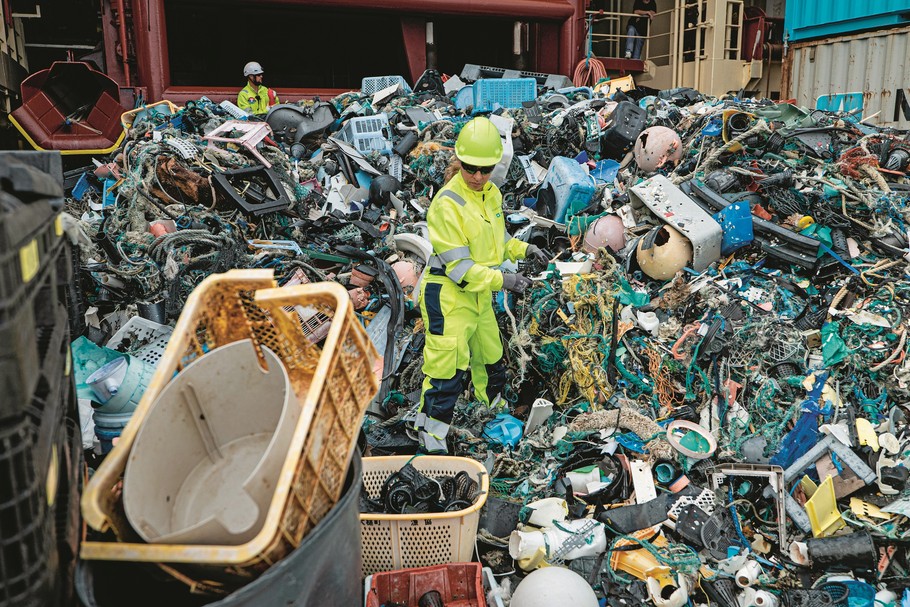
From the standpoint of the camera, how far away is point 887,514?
10.6 ft

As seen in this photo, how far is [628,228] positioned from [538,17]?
668 cm

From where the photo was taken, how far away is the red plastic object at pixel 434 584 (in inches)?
106

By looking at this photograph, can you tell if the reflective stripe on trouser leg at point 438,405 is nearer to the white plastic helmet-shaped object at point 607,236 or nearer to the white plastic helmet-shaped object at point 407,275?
the white plastic helmet-shaped object at point 407,275

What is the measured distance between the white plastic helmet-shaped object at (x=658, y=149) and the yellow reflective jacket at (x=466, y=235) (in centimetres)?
273

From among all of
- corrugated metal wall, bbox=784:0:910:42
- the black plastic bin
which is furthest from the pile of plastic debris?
corrugated metal wall, bbox=784:0:910:42

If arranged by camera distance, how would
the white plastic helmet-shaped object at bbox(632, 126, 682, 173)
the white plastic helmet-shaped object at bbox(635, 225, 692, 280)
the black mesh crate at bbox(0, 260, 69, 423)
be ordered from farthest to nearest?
the white plastic helmet-shaped object at bbox(632, 126, 682, 173) → the white plastic helmet-shaped object at bbox(635, 225, 692, 280) → the black mesh crate at bbox(0, 260, 69, 423)

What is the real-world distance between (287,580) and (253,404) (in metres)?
0.64

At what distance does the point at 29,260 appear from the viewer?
1318 millimetres

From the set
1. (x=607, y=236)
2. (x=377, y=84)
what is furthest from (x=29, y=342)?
(x=377, y=84)

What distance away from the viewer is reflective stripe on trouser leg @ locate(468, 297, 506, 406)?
395cm

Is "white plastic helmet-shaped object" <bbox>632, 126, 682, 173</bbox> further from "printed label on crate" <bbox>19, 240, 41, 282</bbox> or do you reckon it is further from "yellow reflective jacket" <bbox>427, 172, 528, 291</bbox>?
"printed label on crate" <bbox>19, 240, 41, 282</bbox>

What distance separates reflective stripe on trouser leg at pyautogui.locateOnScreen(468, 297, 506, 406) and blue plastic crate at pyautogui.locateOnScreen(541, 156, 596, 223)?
1766 mm

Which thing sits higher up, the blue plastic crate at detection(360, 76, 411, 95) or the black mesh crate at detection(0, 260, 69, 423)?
the blue plastic crate at detection(360, 76, 411, 95)

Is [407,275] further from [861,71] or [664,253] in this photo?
[861,71]
